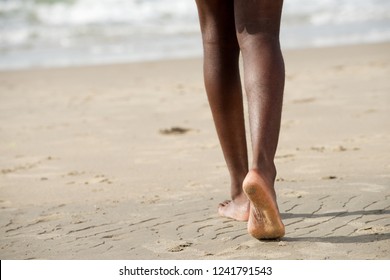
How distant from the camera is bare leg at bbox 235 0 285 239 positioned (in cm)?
257

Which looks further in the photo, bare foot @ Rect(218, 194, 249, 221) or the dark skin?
bare foot @ Rect(218, 194, 249, 221)

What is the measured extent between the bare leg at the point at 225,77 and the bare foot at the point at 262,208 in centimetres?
39

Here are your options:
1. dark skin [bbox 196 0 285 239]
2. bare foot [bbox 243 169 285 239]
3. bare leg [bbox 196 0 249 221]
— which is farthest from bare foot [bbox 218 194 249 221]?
bare foot [bbox 243 169 285 239]

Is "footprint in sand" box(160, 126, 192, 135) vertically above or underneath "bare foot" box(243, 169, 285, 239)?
underneath

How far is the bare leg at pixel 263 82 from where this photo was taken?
257cm

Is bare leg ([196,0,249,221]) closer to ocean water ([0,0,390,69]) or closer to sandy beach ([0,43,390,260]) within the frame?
sandy beach ([0,43,390,260])

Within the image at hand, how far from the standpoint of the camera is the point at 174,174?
395 centimetres

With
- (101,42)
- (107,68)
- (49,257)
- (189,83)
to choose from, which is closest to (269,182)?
(49,257)

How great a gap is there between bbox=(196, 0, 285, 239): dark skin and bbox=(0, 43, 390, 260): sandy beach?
206 mm

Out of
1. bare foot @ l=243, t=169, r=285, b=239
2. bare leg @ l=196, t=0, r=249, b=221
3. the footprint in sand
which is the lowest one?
the footprint in sand

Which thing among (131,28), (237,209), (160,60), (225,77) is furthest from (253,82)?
(131,28)

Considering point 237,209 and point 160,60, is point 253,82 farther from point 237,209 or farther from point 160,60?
point 160,60

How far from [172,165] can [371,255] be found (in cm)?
188

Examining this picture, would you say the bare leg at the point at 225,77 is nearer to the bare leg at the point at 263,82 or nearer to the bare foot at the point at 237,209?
the bare foot at the point at 237,209
